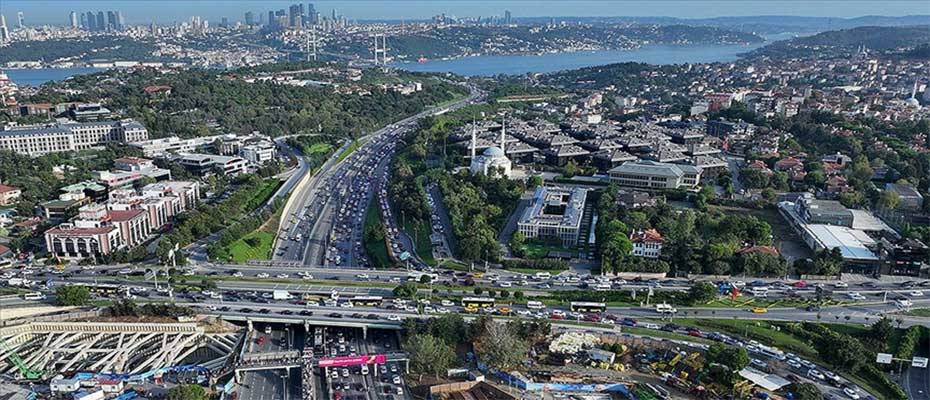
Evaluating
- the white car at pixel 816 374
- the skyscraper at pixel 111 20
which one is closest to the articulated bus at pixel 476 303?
the white car at pixel 816 374

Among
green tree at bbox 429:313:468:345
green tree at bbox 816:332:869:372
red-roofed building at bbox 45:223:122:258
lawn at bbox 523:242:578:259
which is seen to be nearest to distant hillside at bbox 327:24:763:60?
red-roofed building at bbox 45:223:122:258

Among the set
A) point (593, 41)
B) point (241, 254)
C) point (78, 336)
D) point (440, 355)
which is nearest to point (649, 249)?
point (440, 355)

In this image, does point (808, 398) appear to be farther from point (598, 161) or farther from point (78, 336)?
point (598, 161)

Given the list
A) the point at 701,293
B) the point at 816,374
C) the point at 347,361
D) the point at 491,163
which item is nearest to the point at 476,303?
the point at 347,361

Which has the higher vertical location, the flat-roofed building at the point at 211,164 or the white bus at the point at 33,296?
the flat-roofed building at the point at 211,164

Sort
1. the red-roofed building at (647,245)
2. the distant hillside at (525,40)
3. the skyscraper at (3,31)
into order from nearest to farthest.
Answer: the red-roofed building at (647,245)
the skyscraper at (3,31)
the distant hillside at (525,40)

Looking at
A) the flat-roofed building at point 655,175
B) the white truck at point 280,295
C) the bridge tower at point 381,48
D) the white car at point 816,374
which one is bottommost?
the white car at point 816,374

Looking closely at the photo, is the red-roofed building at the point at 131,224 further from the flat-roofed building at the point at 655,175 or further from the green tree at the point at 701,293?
the flat-roofed building at the point at 655,175

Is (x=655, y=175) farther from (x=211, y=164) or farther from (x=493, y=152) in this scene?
(x=211, y=164)
